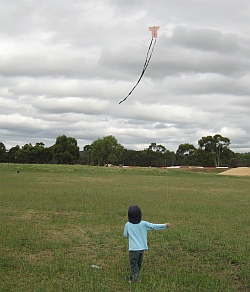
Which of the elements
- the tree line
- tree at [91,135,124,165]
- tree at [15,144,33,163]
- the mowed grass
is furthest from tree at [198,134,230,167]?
the mowed grass

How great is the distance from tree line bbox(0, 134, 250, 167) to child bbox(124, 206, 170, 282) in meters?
96.1

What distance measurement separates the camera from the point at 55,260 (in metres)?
8.30

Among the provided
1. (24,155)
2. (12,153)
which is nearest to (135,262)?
(24,155)

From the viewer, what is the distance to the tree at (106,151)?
106 meters

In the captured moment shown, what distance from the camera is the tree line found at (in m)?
104

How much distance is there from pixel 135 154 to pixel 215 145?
2200 cm

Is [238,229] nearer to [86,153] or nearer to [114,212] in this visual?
[114,212]

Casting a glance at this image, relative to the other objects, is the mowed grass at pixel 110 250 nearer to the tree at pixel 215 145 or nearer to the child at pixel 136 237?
the child at pixel 136 237

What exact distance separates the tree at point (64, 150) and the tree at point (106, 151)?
27.3ft

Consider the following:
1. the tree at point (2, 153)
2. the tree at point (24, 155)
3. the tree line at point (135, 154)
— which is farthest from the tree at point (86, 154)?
the tree at point (2, 153)

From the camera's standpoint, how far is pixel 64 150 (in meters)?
102

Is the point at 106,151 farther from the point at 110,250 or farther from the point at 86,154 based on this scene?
the point at 110,250

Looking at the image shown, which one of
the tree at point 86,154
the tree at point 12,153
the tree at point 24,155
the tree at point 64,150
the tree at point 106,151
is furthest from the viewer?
the tree at point 86,154

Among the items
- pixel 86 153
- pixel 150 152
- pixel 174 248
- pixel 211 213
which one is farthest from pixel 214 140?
pixel 174 248
